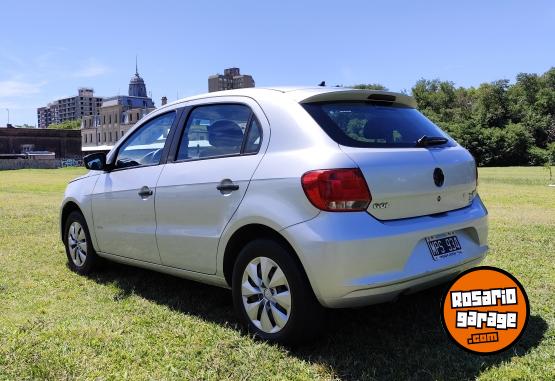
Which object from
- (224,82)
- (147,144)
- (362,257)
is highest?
(224,82)

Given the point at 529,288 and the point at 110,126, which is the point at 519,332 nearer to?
the point at 529,288

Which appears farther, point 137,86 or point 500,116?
point 137,86

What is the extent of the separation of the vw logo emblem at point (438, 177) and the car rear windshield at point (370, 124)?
26 cm

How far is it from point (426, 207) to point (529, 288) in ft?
6.60

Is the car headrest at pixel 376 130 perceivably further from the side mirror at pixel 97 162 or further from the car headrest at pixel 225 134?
the side mirror at pixel 97 162

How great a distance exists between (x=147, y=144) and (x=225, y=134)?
4.17ft

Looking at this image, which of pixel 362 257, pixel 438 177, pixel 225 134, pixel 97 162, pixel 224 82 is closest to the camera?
pixel 362 257

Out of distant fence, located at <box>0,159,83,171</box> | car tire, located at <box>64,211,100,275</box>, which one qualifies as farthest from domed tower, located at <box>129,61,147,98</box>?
car tire, located at <box>64,211,100,275</box>

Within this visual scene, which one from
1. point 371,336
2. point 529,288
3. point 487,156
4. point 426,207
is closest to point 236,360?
point 371,336

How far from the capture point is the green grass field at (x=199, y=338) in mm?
3344

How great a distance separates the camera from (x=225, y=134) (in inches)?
166

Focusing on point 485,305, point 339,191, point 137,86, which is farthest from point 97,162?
point 137,86

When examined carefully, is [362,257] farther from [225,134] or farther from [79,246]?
[79,246]

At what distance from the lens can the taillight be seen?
327 cm
